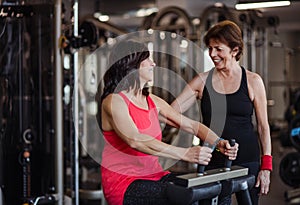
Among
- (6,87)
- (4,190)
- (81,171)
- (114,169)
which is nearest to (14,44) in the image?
(6,87)

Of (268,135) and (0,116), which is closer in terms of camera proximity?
(268,135)

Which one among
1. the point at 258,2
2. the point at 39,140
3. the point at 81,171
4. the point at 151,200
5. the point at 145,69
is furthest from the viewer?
the point at 81,171

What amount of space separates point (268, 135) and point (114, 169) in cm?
70

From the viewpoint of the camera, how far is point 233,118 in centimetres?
203

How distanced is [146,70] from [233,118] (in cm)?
42

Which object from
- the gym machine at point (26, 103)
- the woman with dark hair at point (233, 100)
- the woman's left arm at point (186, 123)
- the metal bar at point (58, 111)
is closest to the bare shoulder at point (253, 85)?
the woman with dark hair at point (233, 100)

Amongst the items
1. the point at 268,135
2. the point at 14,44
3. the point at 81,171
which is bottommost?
the point at 81,171

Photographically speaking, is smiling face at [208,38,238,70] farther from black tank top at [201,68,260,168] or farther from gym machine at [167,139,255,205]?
gym machine at [167,139,255,205]

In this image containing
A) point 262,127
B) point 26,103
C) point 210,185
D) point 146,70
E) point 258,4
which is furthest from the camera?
point 26,103

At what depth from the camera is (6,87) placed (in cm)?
358

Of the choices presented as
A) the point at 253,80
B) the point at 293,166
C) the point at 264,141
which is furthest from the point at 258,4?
the point at 293,166

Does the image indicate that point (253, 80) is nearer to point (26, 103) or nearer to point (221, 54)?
point (221, 54)

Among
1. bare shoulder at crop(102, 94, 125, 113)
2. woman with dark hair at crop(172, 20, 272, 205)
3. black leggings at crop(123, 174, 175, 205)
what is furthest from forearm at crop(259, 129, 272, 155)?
bare shoulder at crop(102, 94, 125, 113)

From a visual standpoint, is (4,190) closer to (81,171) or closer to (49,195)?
(49,195)
